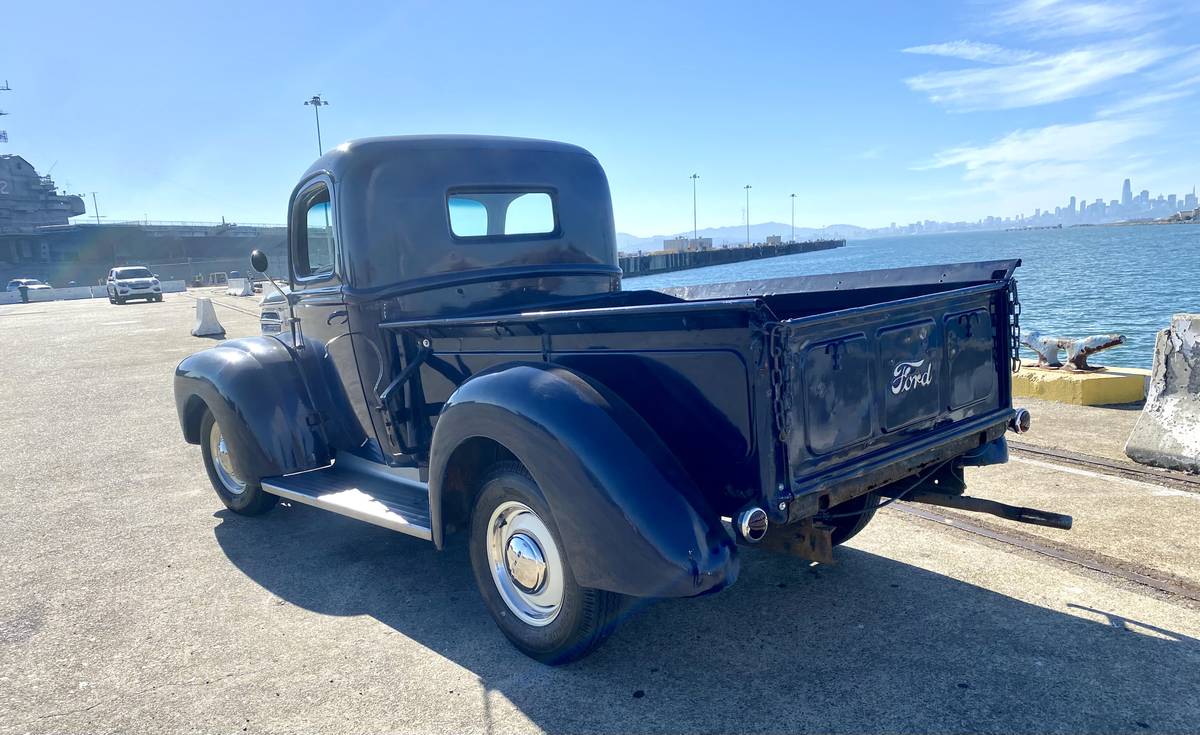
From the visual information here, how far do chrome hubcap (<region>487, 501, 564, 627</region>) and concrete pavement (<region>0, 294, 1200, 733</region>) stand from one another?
0.22m

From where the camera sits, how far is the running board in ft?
12.1

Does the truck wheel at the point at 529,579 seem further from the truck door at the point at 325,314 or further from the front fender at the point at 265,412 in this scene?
the front fender at the point at 265,412

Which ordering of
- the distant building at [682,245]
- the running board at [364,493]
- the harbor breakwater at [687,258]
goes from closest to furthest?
the running board at [364,493], the harbor breakwater at [687,258], the distant building at [682,245]

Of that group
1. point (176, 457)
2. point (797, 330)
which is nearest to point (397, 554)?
point (797, 330)

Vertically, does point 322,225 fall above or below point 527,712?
above

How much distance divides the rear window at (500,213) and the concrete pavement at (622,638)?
6.27 ft

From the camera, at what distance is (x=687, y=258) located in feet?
319

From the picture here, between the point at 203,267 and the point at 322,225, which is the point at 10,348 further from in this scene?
the point at 203,267

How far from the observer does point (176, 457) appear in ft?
22.7

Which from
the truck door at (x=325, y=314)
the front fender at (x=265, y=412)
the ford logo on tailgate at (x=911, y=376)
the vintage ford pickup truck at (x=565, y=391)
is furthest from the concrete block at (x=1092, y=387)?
the front fender at (x=265, y=412)

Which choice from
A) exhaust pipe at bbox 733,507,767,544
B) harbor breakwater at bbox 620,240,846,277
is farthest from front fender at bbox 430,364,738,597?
harbor breakwater at bbox 620,240,846,277

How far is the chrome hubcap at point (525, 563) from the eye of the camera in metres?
3.04

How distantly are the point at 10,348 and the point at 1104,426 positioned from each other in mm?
20501

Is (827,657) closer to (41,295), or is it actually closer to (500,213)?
(500,213)
